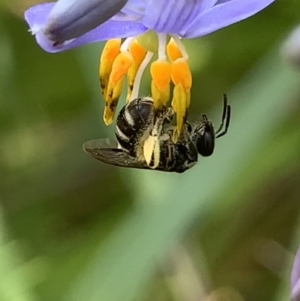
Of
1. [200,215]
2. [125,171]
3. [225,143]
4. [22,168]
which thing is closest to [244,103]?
[225,143]

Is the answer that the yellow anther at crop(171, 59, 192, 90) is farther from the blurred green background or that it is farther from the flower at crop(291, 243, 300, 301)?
the blurred green background

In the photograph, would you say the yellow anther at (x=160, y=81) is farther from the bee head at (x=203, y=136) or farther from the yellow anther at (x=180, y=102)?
the bee head at (x=203, y=136)

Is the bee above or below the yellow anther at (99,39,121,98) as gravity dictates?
below

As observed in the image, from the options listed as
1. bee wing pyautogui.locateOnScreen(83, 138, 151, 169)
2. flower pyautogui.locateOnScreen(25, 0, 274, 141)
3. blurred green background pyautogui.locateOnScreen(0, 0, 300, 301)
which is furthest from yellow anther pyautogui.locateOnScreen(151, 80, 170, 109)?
blurred green background pyautogui.locateOnScreen(0, 0, 300, 301)

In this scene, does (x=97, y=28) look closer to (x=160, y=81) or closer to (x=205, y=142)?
(x=160, y=81)

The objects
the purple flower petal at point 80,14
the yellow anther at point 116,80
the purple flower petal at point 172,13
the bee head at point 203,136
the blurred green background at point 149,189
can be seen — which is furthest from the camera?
the blurred green background at point 149,189

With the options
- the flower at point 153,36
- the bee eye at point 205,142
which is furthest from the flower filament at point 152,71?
the bee eye at point 205,142
